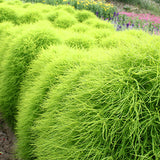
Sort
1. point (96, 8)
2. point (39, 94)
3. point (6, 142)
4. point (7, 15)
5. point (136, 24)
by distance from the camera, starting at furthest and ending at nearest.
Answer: point (96, 8), point (136, 24), point (7, 15), point (6, 142), point (39, 94)

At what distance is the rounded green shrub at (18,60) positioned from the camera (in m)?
2.23

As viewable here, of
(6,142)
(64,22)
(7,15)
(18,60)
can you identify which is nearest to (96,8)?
(64,22)

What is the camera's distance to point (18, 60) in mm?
2227

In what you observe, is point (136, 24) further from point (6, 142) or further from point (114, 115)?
point (114, 115)

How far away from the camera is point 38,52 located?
2.25 meters

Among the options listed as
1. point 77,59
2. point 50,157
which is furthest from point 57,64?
point 50,157

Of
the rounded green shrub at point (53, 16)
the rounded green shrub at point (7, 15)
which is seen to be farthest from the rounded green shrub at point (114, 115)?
the rounded green shrub at point (7, 15)

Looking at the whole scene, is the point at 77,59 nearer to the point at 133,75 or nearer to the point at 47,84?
the point at 47,84

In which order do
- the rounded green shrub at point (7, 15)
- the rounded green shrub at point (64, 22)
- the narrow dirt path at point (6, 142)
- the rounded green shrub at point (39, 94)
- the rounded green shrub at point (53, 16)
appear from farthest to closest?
the rounded green shrub at point (53, 16) < the rounded green shrub at point (7, 15) < the rounded green shrub at point (64, 22) < the narrow dirt path at point (6, 142) < the rounded green shrub at point (39, 94)

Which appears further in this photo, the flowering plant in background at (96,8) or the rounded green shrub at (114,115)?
the flowering plant in background at (96,8)

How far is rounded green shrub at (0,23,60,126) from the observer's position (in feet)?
7.32

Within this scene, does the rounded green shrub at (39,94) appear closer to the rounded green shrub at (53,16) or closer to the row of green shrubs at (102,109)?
the row of green shrubs at (102,109)

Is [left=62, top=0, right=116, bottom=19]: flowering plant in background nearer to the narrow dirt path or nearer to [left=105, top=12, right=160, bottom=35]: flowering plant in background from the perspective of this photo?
[left=105, top=12, right=160, bottom=35]: flowering plant in background

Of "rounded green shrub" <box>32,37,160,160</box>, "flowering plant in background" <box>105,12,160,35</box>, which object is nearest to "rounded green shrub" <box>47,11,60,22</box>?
"flowering plant in background" <box>105,12,160,35</box>
